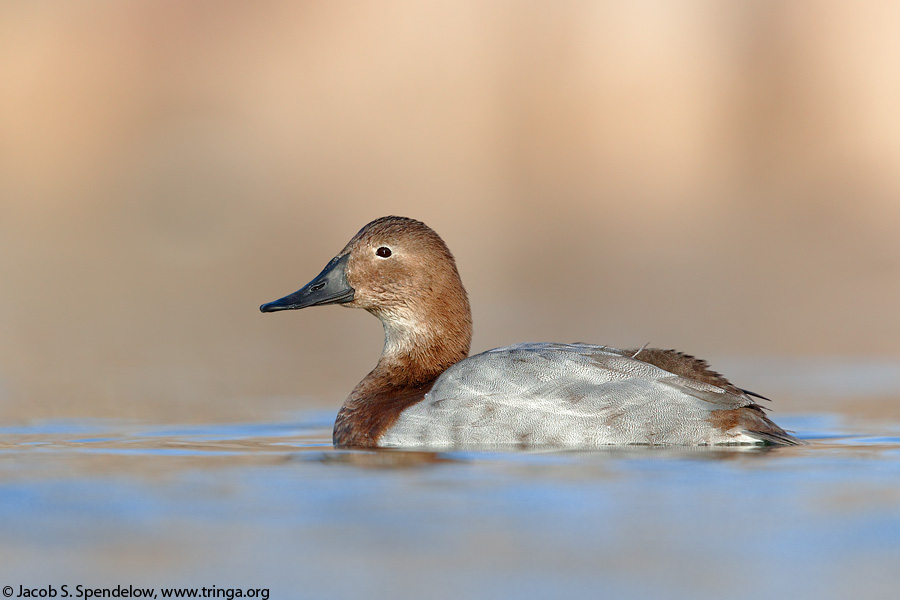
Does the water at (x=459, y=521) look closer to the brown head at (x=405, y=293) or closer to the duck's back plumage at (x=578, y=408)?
the duck's back plumage at (x=578, y=408)

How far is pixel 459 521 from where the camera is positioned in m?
5.42

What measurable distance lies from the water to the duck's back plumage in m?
0.19

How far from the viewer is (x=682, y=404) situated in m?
7.23

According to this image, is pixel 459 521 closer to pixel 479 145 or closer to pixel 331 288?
pixel 331 288

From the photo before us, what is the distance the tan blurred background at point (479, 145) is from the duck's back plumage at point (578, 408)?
389 inches

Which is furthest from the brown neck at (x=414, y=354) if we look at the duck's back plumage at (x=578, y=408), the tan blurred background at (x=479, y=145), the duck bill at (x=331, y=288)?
the tan blurred background at (x=479, y=145)

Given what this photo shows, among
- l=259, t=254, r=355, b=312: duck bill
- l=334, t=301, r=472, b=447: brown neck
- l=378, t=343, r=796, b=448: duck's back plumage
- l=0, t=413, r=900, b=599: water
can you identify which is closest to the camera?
l=0, t=413, r=900, b=599: water

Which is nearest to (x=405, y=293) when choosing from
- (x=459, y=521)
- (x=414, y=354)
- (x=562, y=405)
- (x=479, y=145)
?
(x=414, y=354)

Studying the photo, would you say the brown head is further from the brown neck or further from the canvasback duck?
the canvasback duck

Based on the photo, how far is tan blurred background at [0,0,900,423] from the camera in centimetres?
2073

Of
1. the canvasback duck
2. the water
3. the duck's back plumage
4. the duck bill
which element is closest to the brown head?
the duck bill

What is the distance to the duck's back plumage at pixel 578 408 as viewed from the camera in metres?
7.20

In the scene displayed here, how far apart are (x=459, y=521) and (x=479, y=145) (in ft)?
84.6

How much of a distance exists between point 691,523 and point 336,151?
2393cm
